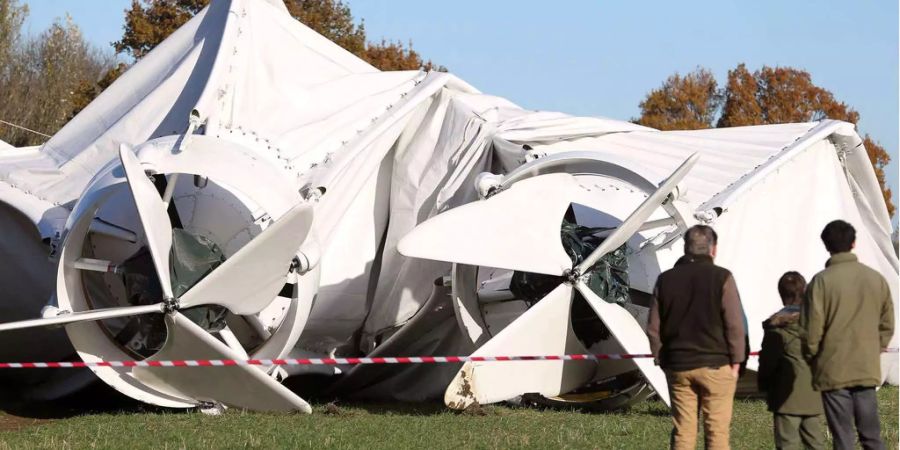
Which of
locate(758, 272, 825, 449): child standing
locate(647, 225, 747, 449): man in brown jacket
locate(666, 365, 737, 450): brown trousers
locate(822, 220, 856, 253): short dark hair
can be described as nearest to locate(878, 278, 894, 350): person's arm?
locate(822, 220, 856, 253): short dark hair

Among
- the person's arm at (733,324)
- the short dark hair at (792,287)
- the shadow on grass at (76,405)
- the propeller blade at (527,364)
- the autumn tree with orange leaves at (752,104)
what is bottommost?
the shadow on grass at (76,405)

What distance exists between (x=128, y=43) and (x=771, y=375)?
3639 centimetres

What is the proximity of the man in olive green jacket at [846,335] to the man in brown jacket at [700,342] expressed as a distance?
1.50 feet

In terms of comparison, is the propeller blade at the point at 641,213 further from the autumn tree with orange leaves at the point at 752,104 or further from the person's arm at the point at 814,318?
the autumn tree with orange leaves at the point at 752,104

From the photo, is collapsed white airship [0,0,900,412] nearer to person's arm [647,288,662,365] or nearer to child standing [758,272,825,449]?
child standing [758,272,825,449]

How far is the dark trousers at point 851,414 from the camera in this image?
7.59m

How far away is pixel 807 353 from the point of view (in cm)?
762

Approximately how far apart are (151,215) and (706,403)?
560 cm

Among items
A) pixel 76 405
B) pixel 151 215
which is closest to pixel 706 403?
pixel 151 215

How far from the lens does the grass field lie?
9750 millimetres

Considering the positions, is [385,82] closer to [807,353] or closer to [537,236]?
[537,236]

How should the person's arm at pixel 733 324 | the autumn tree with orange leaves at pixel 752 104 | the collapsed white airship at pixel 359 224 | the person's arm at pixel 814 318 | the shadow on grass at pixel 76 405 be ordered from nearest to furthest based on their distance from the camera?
the person's arm at pixel 733 324
the person's arm at pixel 814 318
the collapsed white airship at pixel 359 224
the shadow on grass at pixel 76 405
the autumn tree with orange leaves at pixel 752 104

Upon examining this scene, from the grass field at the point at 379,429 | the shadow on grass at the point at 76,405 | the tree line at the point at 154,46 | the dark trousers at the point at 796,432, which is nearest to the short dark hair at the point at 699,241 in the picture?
the dark trousers at the point at 796,432

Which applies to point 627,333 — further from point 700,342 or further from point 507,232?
point 700,342
